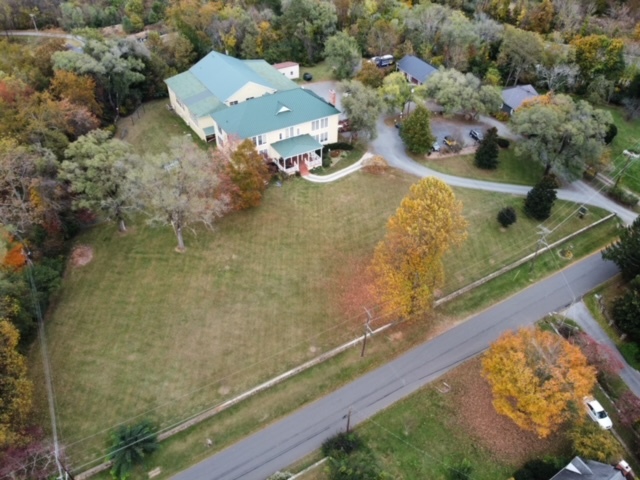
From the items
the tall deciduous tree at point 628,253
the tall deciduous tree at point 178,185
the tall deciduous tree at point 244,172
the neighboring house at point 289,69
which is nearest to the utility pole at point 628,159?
the tall deciduous tree at point 628,253

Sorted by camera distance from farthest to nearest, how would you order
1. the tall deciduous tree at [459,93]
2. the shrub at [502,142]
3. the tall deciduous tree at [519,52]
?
the tall deciduous tree at [519,52] → the tall deciduous tree at [459,93] → the shrub at [502,142]

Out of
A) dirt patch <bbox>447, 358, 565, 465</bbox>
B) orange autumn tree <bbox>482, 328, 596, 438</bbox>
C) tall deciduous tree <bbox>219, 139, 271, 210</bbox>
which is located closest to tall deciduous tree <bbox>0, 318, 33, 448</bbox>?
tall deciduous tree <bbox>219, 139, 271, 210</bbox>

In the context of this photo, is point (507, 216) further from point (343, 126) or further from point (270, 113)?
point (270, 113)

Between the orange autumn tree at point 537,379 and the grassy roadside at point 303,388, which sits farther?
the grassy roadside at point 303,388

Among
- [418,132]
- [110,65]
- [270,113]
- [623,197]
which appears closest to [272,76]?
[270,113]

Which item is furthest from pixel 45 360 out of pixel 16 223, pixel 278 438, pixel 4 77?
pixel 4 77

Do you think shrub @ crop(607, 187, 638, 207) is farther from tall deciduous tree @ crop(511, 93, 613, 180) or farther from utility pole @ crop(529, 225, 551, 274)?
utility pole @ crop(529, 225, 551, 274)

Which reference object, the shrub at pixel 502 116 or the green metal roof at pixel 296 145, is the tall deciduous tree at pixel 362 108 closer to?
the green metal roof at pixel 296 145
